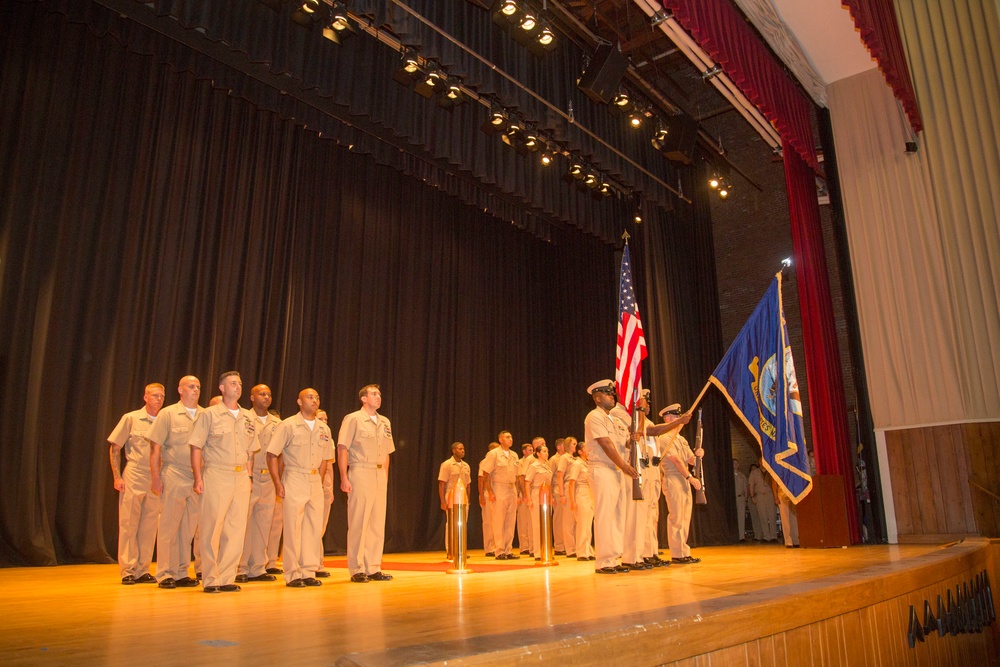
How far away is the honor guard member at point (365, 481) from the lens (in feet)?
19.6

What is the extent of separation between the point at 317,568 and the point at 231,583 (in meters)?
0.66

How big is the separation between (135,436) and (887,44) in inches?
377

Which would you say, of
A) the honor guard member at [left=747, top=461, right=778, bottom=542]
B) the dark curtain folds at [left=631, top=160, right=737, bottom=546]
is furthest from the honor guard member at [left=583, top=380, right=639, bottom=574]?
the honor guard member at [left=747, top=461, right=778, bottom=542]

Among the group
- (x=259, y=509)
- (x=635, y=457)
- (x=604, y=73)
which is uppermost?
(x=604, y=73)

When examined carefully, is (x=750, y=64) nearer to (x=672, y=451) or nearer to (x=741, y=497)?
(x=672, y=451)

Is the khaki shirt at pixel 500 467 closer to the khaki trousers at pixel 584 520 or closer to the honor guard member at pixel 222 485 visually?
the khaki trousers at pixel 584 520

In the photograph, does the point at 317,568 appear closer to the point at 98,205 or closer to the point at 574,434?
the point at 98,205

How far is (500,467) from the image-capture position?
10836mm

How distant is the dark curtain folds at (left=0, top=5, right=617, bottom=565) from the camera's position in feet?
26.6

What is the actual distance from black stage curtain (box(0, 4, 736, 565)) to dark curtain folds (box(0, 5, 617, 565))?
26mm

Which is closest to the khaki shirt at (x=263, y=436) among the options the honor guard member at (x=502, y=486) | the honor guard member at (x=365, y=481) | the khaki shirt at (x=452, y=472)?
the honor guard member at (x=365, y=481)

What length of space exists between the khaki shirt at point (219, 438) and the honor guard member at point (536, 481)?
556 cm

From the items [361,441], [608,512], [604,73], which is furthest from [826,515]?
[361,441]

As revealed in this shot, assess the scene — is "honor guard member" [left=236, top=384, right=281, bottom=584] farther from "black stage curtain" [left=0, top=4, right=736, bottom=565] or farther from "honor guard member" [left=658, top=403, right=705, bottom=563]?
"honor guard member" [left=658, top=403, right=705, bottom=563]
